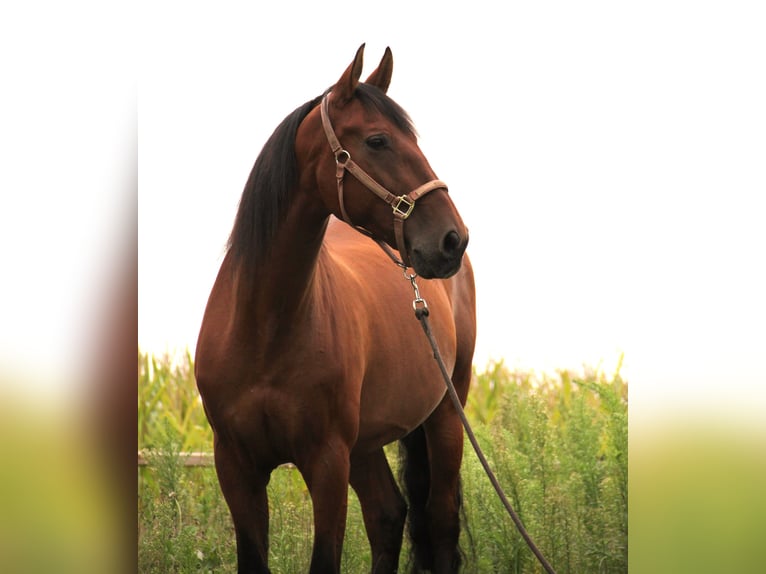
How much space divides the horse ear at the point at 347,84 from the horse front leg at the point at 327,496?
104 centimetres

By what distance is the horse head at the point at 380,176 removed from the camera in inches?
110

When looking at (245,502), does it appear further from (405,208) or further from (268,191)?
(405,208)

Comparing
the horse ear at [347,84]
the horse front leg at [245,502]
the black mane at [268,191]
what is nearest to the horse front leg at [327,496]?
the horse front leg at [245,502]

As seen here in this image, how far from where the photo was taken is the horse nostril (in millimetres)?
2773

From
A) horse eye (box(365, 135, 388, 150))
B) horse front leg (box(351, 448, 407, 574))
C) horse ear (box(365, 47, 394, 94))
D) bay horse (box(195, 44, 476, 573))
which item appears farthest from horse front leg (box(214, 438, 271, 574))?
horse ear (box(365, 47, 394, 94))

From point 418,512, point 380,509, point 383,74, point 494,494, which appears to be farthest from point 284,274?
point 494,494

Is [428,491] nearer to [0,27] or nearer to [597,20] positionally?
[597,20]

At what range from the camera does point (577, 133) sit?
12.8ft

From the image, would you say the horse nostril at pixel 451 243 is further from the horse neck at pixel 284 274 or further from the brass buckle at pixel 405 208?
the horse neck at pixel 284 274

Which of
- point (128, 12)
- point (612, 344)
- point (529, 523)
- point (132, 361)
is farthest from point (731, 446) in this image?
point (128, 12)

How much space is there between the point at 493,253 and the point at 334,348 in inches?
48.0

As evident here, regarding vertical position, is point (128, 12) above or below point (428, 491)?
above

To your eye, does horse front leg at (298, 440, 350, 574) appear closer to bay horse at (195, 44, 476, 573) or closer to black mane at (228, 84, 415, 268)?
bay horse at (195, 44, 476, 573)

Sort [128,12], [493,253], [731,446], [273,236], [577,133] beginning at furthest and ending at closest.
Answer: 1. [493,253]
2. [577,133]
3. [128,12]
4. [731,446]
5. [273,236]
